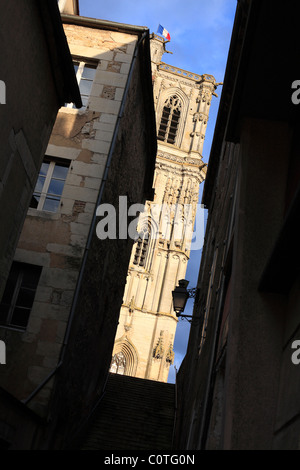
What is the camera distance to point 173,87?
52.5 m

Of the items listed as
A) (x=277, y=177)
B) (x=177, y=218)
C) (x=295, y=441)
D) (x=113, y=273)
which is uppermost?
(x=177, y=218)

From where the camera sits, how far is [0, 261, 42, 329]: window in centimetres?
1091

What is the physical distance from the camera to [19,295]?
11.1 meters

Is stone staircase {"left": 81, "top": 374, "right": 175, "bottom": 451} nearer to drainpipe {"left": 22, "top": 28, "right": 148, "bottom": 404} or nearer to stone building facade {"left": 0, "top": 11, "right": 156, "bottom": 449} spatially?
stone building facade {"left": 0, "top": 11, "right": 156, "bottom": 449}

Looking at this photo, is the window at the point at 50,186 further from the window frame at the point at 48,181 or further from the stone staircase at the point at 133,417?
the stone staircase at the point at 133,417

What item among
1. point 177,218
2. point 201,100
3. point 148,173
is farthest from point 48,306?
point 201,100

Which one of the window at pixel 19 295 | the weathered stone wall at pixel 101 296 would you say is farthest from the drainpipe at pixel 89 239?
the window at pixel 19 295

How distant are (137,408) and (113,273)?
3.91 meters

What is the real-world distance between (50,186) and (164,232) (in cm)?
3171

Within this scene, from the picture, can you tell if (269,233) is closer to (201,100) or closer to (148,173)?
(148,173)

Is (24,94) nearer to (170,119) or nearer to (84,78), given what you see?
(84,78)

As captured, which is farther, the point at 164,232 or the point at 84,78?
the point at 164,232

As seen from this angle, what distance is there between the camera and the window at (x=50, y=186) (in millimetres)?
11883

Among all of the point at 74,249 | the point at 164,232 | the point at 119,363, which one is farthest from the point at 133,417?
the point at 164,232
